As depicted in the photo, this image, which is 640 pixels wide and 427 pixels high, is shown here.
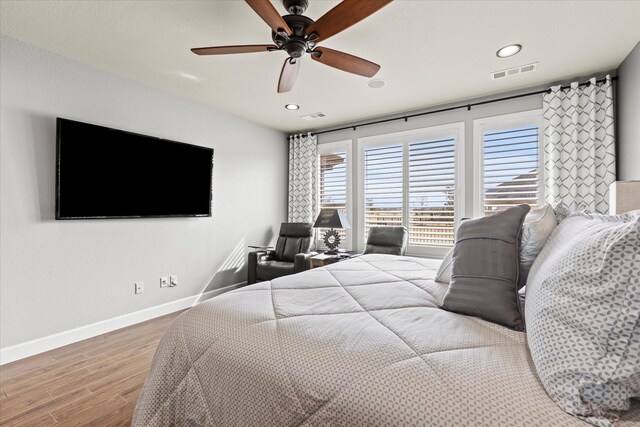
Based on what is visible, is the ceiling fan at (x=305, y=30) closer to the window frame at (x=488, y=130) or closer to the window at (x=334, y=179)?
the window frame at (x=488, y=130)

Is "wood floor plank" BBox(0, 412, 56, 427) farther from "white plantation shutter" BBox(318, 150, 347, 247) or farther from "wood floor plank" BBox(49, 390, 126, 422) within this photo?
"white plantation shutter" BBox(318, 150, 347, 247)

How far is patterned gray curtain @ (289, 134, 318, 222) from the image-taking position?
16.8ft

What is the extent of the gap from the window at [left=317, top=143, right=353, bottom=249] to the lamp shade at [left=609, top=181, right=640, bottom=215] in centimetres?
329

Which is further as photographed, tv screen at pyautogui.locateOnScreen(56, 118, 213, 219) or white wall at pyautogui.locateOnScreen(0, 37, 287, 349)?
tv screen at pyautogui.locateOnScreen(56, 118, 213, 219)

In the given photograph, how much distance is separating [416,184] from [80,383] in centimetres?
400

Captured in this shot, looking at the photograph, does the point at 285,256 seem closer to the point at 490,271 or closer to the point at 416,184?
the point at 416,184

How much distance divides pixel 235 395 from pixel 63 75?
3.28 meters

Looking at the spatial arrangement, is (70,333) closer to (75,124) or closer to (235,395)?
(75,124)

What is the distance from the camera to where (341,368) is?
0.89 m

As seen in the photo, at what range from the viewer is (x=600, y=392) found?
2.16 feet

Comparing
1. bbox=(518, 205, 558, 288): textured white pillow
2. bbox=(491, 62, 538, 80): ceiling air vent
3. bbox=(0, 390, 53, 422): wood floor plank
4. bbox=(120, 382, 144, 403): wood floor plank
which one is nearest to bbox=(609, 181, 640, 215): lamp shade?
bbox=(518, 205, 558, 288): textured white pillow

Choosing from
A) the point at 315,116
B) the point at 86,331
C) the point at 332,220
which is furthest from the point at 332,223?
the point at 86,331

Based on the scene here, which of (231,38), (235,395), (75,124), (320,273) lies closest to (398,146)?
(231,38)

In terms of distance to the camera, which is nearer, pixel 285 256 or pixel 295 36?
pixel 295 36
